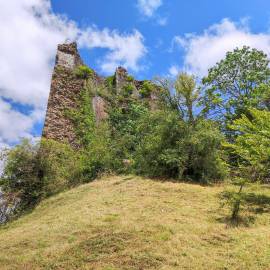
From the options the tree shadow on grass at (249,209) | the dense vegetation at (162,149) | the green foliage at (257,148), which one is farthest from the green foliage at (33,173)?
the green foliage at (257,148)

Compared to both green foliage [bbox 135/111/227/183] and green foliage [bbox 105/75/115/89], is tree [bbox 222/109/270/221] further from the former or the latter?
green foliage [bbox 105/75/115/89]

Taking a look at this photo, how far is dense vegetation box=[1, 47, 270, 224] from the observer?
13.7 meters

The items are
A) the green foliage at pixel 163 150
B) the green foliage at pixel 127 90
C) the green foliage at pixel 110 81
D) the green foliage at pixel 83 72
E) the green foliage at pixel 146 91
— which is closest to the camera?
the green foliage at pixel 163 150

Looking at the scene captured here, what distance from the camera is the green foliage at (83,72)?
21.7 meters

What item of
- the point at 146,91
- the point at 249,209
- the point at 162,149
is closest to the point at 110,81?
the point at 146,91

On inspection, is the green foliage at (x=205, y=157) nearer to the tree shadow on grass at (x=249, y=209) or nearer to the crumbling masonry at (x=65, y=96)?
the tree shadow on grass at (x=249, y=209)

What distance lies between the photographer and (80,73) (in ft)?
71.4

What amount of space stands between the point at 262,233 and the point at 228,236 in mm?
871

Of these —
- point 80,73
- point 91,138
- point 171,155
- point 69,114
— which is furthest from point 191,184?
point 80,73

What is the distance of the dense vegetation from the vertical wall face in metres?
0.41

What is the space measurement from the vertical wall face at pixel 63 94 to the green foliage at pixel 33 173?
2.58 metres

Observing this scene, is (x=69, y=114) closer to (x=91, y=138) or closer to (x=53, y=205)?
(x=91, y=138)

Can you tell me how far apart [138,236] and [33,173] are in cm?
828

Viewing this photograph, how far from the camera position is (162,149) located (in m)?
15.9
